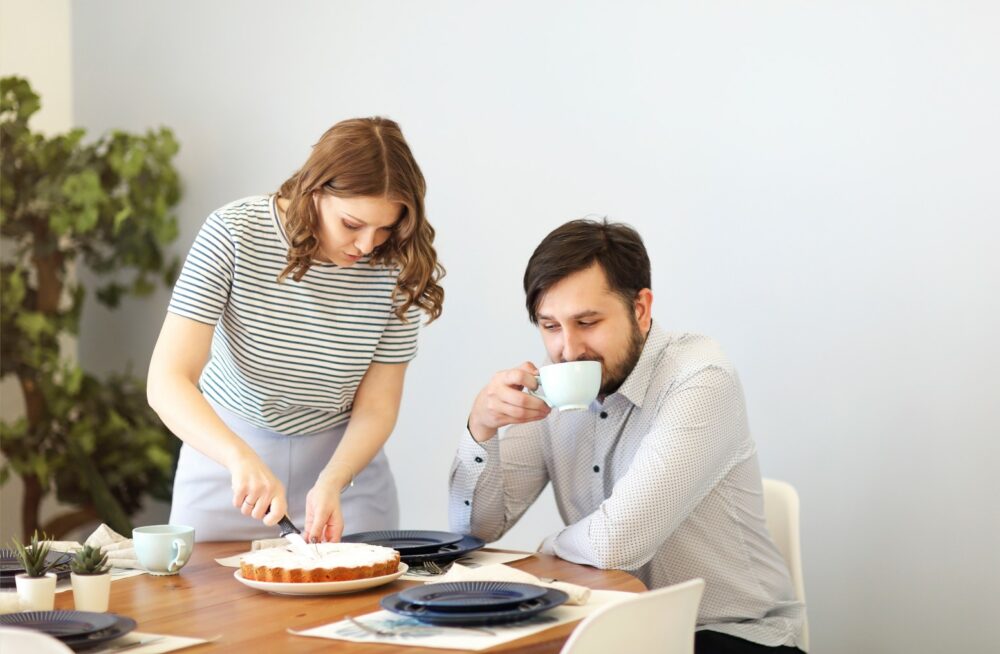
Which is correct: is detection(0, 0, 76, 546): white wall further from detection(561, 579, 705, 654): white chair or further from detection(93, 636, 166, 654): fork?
detection(561, 579, 705, 654): white chair

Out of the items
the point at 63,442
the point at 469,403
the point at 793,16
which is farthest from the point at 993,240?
the point at 63,442

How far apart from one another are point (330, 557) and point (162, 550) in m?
0.29

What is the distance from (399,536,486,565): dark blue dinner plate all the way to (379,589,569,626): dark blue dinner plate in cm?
35

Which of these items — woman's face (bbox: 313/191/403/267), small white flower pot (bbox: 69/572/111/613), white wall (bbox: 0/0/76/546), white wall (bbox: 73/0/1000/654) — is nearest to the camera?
small white flower pot (bbox: 69/572/111/613)

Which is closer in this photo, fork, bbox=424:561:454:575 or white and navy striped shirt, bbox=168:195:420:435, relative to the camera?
fork, bbox=424:561:454:575

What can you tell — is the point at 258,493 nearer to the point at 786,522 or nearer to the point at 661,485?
the point at 661,485

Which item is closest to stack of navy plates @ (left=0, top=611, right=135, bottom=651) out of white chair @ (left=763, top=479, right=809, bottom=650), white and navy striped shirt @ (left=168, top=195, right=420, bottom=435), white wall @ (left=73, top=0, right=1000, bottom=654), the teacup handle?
white and navy striped shirt @ (left=168, top=195, right=420, bottom=435)

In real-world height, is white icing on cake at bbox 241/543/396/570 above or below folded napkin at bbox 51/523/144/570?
above

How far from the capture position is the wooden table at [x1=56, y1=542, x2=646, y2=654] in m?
1.29

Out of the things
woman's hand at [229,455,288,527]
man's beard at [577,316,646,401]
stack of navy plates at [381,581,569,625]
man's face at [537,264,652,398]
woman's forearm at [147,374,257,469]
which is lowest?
stack of navy plates at [381,581,569,625]

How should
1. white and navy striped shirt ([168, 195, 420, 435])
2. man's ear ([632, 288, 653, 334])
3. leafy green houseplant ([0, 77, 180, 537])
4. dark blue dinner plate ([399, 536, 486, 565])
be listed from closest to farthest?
dark blue dinner plate ([399, 536, 486, 565])
white and navy striped shirt ([168, 195, 420, 435])
man's ear ([632, 288, 653, 334])
leafy green houseplant ([0, 77, 180, 537])

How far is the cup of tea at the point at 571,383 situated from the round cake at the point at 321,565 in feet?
1.25

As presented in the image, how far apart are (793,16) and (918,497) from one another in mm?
1132

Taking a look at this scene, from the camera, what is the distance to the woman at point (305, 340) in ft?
6.09
